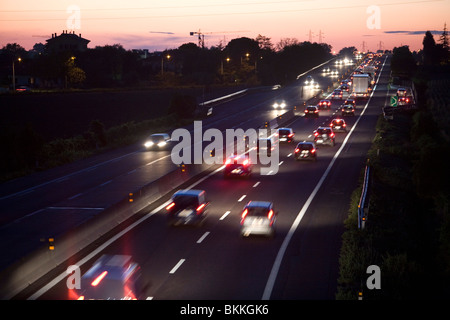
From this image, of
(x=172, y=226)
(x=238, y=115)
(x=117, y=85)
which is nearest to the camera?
(x=172, y=226)

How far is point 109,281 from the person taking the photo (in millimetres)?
14758

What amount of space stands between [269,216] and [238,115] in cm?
5980

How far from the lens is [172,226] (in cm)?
2497

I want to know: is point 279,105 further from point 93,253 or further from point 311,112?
point 93,253

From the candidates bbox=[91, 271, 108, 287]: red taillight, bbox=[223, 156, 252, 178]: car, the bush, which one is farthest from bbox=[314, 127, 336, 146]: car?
bbox=[91, 271, 108, 287]: red taillight

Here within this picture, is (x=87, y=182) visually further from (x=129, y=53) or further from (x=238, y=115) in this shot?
(x=129, y=53)

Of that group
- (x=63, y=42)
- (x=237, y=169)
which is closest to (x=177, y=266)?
(x=237, y=169)

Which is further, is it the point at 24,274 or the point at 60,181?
the point at 60,181

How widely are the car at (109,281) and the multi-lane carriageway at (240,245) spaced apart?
5.12 feet

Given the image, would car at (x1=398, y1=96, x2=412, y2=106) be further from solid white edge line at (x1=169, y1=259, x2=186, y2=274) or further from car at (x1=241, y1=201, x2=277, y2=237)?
solid white edge line at (x1=169, y1=259, x2=186, y2=274)

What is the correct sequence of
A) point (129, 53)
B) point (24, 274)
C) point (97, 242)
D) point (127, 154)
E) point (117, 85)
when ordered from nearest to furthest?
point (24, 274) → point (97, 242) → point (127, 154) → point (117, 85) → point (129, 53)

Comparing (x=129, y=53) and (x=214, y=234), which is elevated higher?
(x=129, y=53)

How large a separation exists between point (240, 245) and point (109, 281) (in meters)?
8.33

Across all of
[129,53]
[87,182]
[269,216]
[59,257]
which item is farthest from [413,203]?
[129,53]
